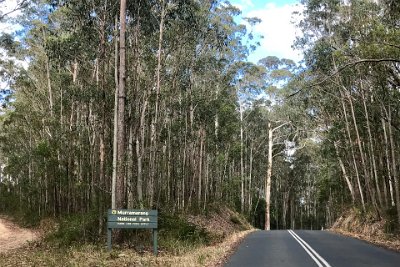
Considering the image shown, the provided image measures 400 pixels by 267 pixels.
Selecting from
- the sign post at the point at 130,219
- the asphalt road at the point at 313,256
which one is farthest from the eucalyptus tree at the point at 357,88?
the sign post at the point at 130,219

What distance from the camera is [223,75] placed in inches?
1240

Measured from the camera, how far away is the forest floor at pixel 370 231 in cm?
1579

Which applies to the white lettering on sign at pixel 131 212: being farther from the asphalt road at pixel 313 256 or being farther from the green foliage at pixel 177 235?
the asphalt road at pixel 313 256

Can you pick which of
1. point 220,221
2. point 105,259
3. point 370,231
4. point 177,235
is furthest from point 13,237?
point 370,231

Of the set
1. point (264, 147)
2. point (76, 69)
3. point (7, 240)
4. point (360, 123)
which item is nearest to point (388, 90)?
point (360, 123)

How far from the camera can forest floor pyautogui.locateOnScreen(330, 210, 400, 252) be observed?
15.8 m

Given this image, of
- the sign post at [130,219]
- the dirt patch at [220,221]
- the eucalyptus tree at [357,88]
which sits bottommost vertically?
the dirt patch at [220,221]

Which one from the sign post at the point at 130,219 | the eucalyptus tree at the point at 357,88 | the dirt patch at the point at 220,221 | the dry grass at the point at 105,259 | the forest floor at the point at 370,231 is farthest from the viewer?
the dirt patch at the point at 220,221

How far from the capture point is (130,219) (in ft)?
36.3

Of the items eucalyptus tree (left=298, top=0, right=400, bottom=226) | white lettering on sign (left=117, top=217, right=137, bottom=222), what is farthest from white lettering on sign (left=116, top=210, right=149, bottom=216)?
eucalyptus tree (left=298, top=0, right=400, bottom=226)

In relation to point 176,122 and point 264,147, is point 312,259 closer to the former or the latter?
point 176,122

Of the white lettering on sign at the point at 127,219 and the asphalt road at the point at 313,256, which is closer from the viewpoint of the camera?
the asphalt road at the point at 313,256

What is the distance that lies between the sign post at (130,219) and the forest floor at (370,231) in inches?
317

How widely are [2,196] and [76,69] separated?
24.9m
